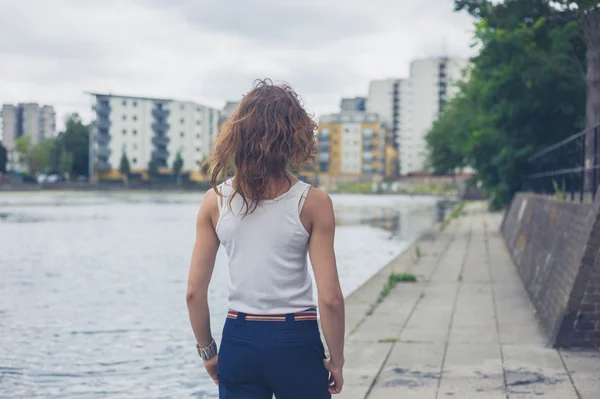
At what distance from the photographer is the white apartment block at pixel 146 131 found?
141875mm

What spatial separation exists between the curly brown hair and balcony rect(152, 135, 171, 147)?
473ft

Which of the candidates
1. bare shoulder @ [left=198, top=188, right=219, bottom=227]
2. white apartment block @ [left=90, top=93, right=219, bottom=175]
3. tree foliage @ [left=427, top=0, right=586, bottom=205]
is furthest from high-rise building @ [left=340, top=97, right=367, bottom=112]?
bare shoulder @ [left=198, top=188, right=219, bottom=227]

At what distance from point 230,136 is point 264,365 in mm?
776

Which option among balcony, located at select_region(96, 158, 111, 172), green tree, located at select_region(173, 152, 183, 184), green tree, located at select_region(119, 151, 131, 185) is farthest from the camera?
balcony, located at select_region(96, 158, 111, 172)

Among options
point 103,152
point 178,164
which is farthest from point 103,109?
point 178,164

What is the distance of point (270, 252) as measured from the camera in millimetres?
2910

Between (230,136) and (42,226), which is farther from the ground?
(230,136)

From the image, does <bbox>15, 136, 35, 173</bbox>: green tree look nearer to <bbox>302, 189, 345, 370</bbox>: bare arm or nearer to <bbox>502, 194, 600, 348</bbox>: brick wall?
<bbox>502, 194, 600, 348</bbox>: brick wall

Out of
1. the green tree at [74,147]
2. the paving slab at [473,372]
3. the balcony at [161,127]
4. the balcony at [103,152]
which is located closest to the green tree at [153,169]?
the balcony at [103,152]

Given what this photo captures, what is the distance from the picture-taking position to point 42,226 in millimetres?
30781

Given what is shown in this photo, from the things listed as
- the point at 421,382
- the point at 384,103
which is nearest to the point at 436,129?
the point at 421,382

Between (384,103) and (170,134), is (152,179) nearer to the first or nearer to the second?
(170,134)

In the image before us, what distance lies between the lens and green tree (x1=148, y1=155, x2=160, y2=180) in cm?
13650

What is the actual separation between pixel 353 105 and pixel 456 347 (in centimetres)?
18778
